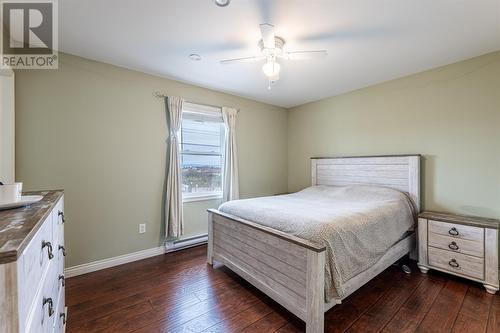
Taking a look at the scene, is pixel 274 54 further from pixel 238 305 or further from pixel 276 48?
pixel 238 305

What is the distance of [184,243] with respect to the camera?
3.29m

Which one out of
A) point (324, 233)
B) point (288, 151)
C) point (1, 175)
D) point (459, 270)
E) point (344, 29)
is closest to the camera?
point (324, 233)

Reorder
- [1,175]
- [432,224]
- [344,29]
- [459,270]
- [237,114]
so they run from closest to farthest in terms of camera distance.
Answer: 1. [1,175]
2. [344,29]
3. [459,270]
4. [432,224]
5. [237,114]

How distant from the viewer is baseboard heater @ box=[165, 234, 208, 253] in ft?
10.3

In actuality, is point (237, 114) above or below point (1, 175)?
above

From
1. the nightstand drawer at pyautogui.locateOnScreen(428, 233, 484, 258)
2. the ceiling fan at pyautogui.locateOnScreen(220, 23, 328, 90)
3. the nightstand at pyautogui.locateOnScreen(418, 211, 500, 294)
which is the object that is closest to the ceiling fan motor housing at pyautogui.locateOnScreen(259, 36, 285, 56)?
the ceiling fan at pyautogui.locateOnScreen(220, 23, 328, 90)

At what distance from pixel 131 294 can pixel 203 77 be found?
270 centimetres

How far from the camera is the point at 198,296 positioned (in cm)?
212

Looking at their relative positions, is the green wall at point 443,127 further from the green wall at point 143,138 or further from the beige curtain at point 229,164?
the beige curtain at point 229,164

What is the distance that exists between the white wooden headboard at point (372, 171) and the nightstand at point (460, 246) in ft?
1.24

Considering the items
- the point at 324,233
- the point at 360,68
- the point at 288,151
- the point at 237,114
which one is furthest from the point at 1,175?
the point at 288,151

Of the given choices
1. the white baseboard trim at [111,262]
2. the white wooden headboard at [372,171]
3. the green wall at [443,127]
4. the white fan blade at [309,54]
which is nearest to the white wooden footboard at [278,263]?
the white baseboard trim at [111,262]

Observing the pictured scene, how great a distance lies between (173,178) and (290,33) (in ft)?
7.36

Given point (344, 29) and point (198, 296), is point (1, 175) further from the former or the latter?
point (344, 29)
